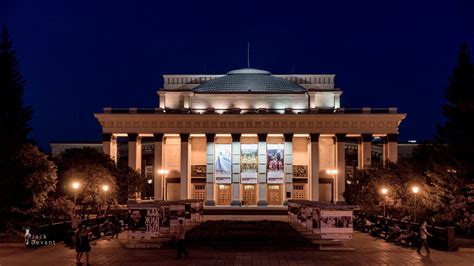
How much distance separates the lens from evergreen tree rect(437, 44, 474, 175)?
140ft

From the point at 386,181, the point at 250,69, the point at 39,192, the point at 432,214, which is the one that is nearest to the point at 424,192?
the point at 432,214

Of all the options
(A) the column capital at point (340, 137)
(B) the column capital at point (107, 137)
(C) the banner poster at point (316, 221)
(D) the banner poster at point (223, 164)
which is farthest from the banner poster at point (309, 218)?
(B) the column capital at point (107, 137)

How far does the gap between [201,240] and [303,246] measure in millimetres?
5462

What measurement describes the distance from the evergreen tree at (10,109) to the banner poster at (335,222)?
65.7ft

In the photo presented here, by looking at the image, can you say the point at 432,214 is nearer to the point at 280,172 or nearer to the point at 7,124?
the point at 7,124

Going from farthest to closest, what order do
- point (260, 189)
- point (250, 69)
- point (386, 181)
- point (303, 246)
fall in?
point (250, 69)
point (260, 189)
point (386, 181)
point (303, 246)

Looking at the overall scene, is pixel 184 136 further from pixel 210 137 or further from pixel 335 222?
pixel 335 222

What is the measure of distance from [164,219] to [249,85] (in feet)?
217

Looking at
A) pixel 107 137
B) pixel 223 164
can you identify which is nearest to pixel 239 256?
pixel 223 164

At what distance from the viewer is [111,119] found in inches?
3752

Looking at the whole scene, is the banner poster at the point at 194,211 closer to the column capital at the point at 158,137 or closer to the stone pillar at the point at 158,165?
the stone pillar at the point at 158,165

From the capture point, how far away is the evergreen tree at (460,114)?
140 ft

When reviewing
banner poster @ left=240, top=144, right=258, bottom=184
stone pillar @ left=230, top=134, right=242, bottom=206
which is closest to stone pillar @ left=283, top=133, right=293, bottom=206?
banner poster @ left=240, top=144, right=258, bottom=184

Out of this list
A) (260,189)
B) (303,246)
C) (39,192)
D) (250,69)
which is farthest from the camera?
(250,69)
